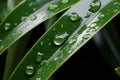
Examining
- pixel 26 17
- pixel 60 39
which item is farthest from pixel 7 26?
A: pixel 60 39

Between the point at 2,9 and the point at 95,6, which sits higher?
the point at 95,6

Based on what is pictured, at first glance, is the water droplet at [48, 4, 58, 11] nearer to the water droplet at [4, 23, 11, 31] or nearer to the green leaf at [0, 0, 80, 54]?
the green leaf at [0, 0, 80, 54]

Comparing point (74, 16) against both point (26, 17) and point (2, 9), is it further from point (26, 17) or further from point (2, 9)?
point (2, 9)

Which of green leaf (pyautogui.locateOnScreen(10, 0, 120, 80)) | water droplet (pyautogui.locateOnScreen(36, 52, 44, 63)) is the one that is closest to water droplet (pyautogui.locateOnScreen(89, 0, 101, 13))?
green leaf (pyautogui.locateOnScreen(10, 0, 120, 80))

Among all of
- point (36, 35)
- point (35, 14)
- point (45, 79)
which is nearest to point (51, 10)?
point (35, 14)

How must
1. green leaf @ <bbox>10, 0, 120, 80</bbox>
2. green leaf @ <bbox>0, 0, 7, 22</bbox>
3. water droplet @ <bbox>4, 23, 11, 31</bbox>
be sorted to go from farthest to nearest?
green leaf @ <bbox>0, 0, 7, 22</bbox> → water droplet @ <bbox>4, 23, 11, 31</bbox> → green leaf @ <bbox>10, 0, 120, 80</bbox>

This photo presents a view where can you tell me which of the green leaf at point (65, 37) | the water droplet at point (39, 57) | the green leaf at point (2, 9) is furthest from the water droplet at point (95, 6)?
the green leaf at point (2, 9)

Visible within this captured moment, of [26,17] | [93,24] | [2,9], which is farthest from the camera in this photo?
[2,9]
